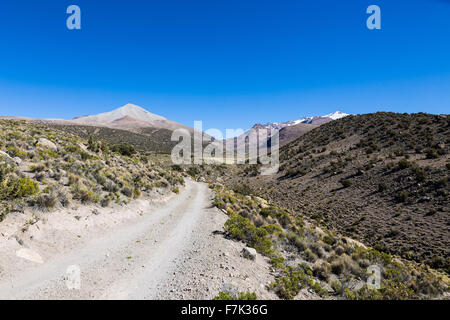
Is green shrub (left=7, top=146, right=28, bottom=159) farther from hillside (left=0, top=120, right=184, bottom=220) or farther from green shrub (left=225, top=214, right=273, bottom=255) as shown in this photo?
green shrub (left=225, top=214, right=273, bottom=255)

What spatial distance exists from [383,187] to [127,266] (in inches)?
1028

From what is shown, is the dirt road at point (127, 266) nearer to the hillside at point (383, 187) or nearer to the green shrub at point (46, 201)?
the green shrub at point (46, 201)

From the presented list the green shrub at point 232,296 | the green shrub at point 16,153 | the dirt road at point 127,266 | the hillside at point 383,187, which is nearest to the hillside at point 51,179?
the green shrub at point 16,153

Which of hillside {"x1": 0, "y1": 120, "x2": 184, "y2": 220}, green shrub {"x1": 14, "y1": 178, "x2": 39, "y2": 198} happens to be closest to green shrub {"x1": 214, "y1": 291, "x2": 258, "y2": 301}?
hillside {"x1": 0, "y1": 120, "x2": 184, "y2": 220}

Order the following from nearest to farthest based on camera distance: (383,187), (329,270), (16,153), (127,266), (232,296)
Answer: (232,296) → (127,266) → (329,270) → (16,153) → (383,187)

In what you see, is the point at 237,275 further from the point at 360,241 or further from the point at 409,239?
the point at 409,239

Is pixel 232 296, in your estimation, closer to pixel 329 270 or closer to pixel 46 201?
pixel 329 270

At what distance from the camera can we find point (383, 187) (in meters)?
22.7

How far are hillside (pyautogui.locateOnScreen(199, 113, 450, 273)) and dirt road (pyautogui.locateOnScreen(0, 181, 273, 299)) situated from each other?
1309cm

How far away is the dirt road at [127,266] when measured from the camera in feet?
19.0

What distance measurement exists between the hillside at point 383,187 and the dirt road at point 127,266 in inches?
515

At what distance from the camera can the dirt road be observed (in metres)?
5.79

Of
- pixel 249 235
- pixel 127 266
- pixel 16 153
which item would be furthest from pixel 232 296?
pixel 16 153

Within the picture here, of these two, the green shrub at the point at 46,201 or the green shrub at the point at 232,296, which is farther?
the green shrub at the point at 46,201
